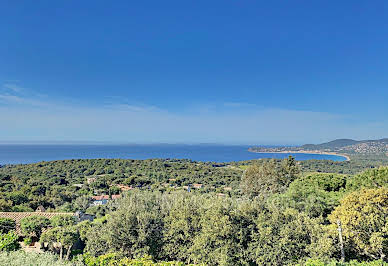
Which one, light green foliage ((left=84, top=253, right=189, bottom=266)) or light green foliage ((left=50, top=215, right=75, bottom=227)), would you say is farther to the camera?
light green foliage ((left=50, top=215, right=75, bottom=227))

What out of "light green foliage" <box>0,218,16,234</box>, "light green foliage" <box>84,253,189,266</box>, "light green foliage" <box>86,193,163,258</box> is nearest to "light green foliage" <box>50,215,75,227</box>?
"light green foliage" <box>0,218,16,234</box>

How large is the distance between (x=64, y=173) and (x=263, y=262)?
52.2 metres

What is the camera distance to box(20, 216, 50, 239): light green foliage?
11203 millimetres

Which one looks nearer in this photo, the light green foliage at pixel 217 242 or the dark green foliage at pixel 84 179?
the light green foliage at pixel 217 242

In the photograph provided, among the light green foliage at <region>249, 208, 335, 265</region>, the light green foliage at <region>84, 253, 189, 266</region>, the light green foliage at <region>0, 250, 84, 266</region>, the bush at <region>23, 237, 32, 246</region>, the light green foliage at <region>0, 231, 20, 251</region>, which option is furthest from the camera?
the bush at <region>23, 237, 32, 246</region>

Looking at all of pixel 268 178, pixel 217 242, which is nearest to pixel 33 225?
pixel 217 242

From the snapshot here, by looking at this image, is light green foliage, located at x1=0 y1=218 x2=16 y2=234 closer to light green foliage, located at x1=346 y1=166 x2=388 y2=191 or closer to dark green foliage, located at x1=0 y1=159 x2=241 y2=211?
dark green foliage, located at x1=0 y1=159 x2=241 y2=211

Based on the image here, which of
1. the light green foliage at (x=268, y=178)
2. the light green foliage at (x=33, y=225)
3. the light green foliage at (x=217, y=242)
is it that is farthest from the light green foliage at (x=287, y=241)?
the light green foliage at (x=268, y=178)

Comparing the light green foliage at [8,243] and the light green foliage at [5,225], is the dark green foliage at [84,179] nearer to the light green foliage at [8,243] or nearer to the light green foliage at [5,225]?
the light green foliage at [5,225]

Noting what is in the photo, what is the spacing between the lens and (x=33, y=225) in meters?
11.2

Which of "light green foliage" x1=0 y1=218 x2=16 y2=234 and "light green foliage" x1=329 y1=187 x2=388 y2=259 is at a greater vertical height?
"light green foliage" x1=329 y1=187 x2=388 y2=259

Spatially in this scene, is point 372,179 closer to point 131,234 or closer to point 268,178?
point 268,178

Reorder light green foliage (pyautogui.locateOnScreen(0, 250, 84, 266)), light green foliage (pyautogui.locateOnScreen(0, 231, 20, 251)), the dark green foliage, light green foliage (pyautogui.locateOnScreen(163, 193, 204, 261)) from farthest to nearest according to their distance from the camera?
the dark green foliage, light green foliage (pyautogui.locateOnScreen(163, 193, 204, 261)), light green foliage (pyautogui.locateOnScreen(0, 231, 20, 251)), light green foliage (pyautogui.locateOnScreen(0, 250, 84, 266))

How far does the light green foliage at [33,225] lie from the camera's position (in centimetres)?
1120
